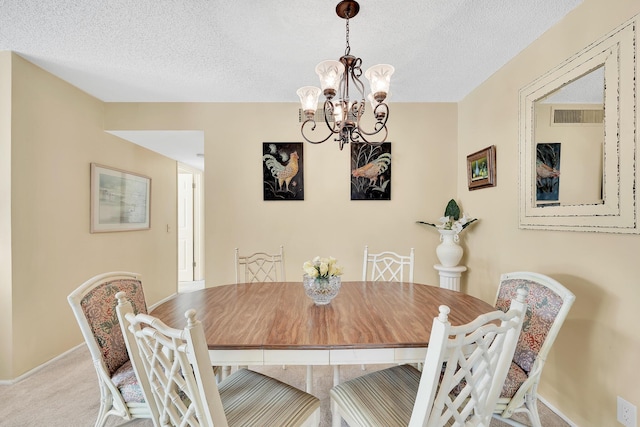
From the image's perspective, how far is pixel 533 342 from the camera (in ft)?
4.42

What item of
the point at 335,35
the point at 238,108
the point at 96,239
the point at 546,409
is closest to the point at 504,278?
the point at 546,409

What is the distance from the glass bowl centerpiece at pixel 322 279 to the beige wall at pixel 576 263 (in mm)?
1408

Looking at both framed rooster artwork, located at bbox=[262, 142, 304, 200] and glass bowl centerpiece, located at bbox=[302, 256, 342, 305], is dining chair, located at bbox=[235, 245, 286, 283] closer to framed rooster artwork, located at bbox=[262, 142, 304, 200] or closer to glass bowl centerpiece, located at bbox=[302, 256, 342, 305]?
framed rooster artwork, located at bbox=[262, 142, 304, 200]

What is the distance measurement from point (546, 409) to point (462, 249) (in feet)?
4.31

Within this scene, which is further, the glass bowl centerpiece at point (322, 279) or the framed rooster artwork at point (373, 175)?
the framed rooster artwork at point (373, 175)

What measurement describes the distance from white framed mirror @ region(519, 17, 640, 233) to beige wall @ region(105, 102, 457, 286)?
3.33ft

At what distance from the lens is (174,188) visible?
4152 millimetres

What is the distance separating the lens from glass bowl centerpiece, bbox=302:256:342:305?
1494 mm

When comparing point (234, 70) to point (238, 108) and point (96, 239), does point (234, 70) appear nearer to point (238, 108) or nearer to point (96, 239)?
point (238, 108)

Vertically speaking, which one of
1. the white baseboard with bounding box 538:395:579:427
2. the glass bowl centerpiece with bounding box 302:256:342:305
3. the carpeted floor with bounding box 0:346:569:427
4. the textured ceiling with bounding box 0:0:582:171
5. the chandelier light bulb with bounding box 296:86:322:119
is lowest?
the carpeted floor with bounding box 0:346:569:427

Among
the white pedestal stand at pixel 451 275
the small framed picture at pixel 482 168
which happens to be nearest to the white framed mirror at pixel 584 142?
the small framed picture at pixel 482 168

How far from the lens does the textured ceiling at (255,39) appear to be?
5.31ft

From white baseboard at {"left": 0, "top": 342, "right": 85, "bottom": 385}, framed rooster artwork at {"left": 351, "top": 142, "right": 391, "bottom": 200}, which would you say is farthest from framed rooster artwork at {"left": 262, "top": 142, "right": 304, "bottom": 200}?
white baseboard at {"left": 0, "top": 342, "right": 85, "bottom": 385}

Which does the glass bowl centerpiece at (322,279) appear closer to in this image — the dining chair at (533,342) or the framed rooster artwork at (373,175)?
the dining chair at (533,342)
